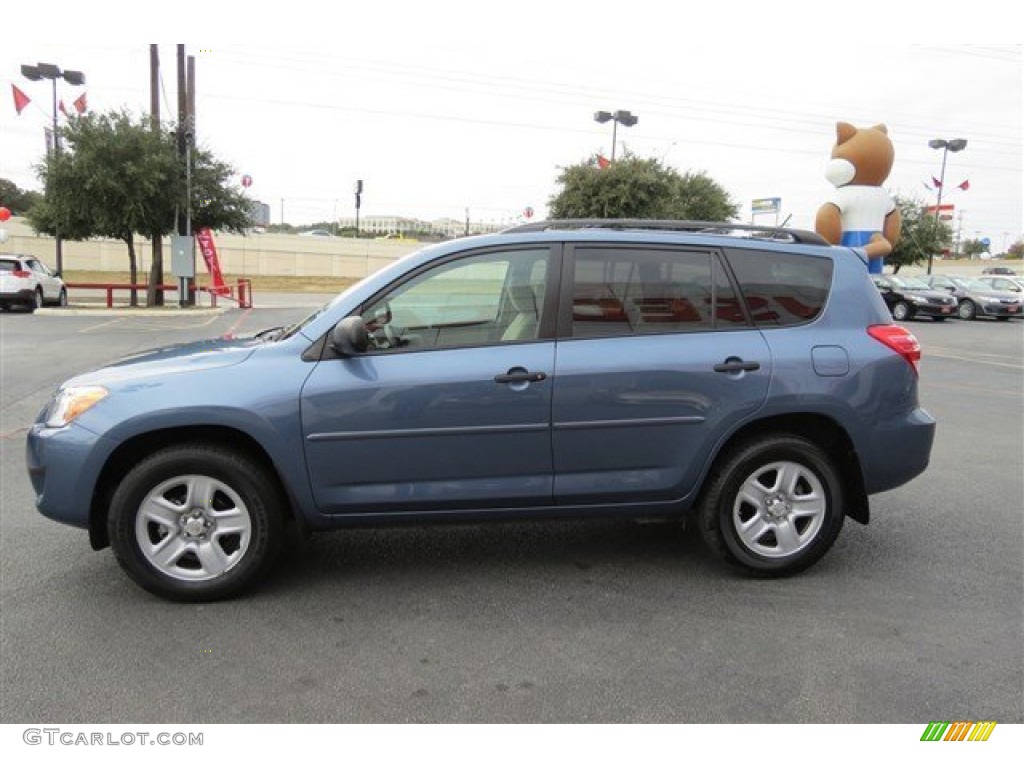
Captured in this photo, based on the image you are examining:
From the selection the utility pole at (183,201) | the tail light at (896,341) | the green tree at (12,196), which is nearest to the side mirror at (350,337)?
the tail light at (896,341)

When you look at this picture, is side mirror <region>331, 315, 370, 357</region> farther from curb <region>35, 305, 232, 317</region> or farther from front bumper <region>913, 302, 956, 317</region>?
front bumper <region>913, 302, 956, 317</region>

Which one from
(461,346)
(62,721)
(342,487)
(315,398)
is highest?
(461,346)

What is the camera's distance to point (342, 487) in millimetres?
→ 3688

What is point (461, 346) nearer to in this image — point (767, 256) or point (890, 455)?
point (767, 256)

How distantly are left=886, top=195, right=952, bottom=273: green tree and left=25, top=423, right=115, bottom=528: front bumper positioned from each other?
44.8m

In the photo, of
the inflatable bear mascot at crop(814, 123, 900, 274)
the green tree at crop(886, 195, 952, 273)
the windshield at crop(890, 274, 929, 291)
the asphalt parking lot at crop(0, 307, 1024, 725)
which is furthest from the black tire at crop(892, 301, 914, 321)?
the asphalt parking lot at crop(0, 307, 1024, 725)

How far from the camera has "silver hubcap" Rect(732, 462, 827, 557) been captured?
3.94 meters

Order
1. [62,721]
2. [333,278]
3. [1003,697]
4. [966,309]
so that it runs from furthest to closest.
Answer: [333,278], [966,309], [1003,697], [62,721]

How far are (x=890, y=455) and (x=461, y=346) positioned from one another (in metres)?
2.25

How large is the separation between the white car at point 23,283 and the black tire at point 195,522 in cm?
2006

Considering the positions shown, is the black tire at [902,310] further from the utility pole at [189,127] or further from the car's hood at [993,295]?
the utility pole at [189,127]

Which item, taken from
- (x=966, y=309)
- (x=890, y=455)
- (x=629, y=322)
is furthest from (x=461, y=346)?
(x=966, y=309)

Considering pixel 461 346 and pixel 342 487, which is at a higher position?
pixel 461 346

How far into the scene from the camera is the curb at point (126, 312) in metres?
20.2
